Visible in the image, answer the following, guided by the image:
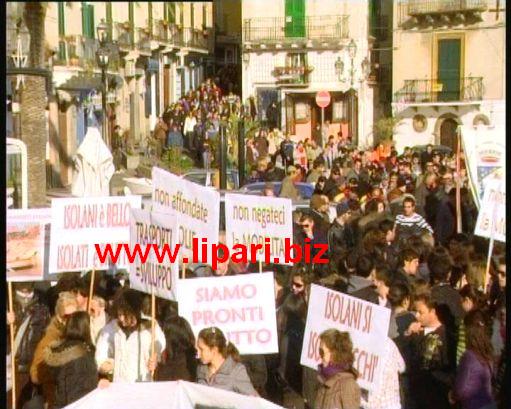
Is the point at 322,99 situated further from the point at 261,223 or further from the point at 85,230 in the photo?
the point at 85,230

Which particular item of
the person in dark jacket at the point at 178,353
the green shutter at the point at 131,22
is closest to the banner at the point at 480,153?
the green shutter at the point at 131,22

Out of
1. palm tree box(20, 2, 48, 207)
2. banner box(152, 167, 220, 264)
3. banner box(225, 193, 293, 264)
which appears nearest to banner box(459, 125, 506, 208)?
banner box(225, 193, 293, 264)

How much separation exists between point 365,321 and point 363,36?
19.3ft

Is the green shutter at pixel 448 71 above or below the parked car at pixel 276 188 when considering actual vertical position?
above

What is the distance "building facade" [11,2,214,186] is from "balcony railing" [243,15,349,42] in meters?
0.47

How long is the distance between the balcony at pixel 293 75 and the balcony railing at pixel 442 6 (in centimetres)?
142

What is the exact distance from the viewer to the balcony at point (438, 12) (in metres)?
11.9

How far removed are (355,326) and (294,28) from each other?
5671mm

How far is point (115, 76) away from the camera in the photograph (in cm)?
1135

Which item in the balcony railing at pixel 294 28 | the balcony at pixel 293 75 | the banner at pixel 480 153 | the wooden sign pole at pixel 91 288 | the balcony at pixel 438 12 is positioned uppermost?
the balcony at pixel 438 12

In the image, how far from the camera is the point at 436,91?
12.6m

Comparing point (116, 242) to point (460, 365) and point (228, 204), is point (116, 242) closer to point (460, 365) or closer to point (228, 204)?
point (228, 204)

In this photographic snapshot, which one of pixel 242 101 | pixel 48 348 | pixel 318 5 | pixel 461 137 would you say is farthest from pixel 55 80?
pixel 48 348

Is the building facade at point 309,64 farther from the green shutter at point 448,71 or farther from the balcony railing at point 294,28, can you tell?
the green shutter at point 448,71
